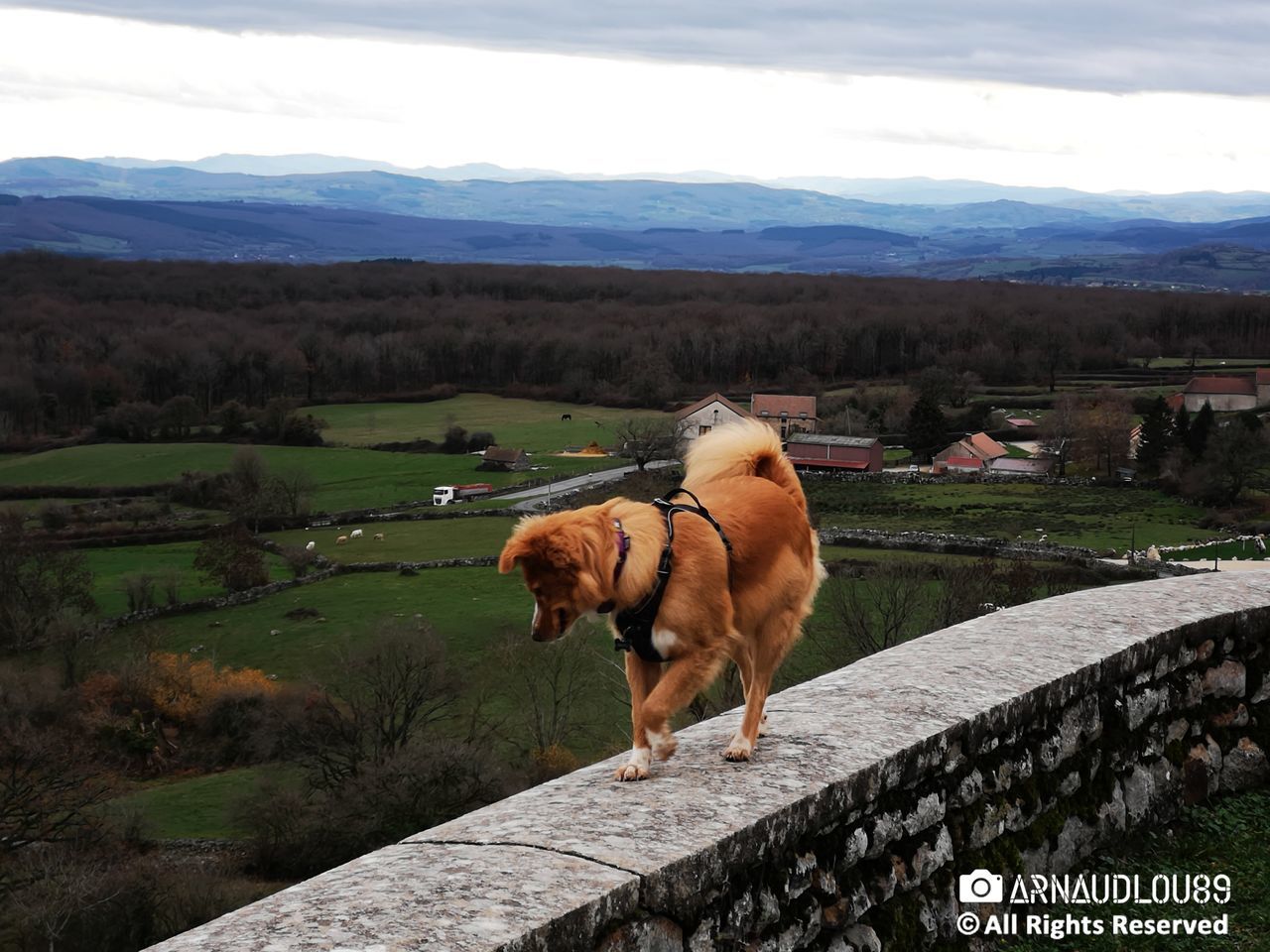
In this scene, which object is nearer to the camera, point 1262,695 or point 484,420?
point 1262,695

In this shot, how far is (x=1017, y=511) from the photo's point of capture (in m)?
71.4

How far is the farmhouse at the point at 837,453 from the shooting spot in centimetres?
8769

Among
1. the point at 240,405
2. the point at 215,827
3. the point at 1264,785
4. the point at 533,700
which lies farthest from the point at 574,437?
the point at 1264,785

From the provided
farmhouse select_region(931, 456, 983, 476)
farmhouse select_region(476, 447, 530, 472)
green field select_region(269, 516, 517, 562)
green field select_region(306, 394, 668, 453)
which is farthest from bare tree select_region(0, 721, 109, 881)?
farmhouse select_region(931, 456, 983, 476)

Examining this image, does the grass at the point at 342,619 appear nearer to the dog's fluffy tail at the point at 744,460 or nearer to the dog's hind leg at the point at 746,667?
the dog's fluffy tail at the point at 744,460

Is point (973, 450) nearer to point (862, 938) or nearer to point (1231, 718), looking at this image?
point (1231, 718)

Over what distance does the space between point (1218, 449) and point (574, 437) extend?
4318 cm

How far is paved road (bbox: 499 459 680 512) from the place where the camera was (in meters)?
73.8

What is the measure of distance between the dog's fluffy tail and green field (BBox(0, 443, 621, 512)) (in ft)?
232

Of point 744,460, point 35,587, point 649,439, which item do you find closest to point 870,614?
point 35,587

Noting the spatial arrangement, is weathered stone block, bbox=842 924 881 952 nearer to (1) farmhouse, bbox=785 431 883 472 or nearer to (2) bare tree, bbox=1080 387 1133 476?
(1) farmhouse, bbox=785 431 883 472

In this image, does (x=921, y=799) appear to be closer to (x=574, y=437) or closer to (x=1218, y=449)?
(x=1218, y=449)

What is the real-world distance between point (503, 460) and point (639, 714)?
81264 millimetres

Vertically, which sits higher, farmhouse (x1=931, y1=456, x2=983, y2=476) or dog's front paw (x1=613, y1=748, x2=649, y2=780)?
dog's front paw (x1=613, y1=748, x2=649, y2=780)
